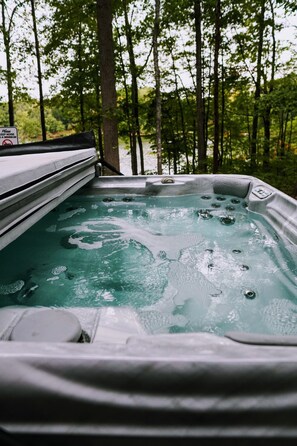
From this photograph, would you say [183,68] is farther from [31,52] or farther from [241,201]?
→ [241,201]

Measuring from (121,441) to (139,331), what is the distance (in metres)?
0.59

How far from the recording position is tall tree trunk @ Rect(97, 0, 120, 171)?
15.1 feet

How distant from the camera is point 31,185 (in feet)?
5.29

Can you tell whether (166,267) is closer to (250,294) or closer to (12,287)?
(250,294)

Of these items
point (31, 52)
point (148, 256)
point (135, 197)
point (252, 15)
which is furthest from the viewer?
point (31, 52)

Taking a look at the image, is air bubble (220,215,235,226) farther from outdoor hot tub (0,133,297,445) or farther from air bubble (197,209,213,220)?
air bubble (197,209,213,220)

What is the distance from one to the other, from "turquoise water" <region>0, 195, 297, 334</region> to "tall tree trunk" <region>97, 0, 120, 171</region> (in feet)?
7.48

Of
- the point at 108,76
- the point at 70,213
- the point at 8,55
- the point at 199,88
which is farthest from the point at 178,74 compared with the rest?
the point at 70,213

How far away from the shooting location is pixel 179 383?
23.2 inches

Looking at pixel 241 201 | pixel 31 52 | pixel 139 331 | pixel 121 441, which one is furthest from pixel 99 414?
pixel 31 52

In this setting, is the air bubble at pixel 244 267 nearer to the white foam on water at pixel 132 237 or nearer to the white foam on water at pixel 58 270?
the white foam on water at pixel 132 237

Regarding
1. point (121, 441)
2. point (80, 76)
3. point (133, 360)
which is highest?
point (80, 76)

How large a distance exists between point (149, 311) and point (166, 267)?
498 millimetres

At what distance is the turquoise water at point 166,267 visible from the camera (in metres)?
1.48
